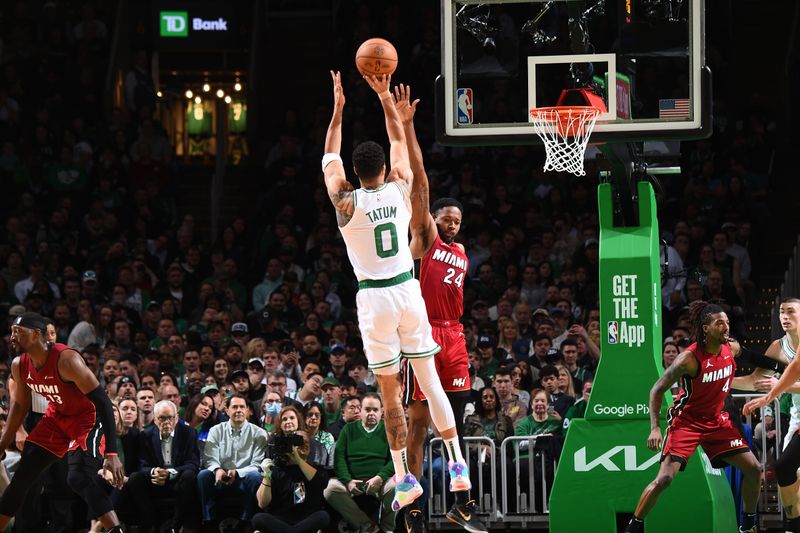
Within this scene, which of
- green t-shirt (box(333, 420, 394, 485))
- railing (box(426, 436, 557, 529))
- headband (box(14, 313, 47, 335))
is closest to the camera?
headband (box(14, 313, 47, 335))

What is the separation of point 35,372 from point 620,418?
4.80 meters

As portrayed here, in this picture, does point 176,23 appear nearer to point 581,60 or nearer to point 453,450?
point 581,60

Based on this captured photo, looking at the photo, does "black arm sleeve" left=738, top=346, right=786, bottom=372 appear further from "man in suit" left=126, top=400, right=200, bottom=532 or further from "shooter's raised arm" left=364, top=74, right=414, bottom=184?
"man in suit" left=126, top=400, right=200, bottom=532

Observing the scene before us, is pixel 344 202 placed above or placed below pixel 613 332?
above

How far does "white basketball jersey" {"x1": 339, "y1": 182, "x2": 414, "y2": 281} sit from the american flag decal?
2.60 m

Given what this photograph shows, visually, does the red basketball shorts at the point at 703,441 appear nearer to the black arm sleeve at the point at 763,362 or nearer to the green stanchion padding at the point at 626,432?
the green stanchion padding at the point at 626,432

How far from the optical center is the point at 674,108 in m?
11.4

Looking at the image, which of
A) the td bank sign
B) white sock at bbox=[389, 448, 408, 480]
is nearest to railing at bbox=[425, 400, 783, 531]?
white sock at bbox=[389, 448, 408, 480]

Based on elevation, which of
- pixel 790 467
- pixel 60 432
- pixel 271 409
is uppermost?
pixel 60 432

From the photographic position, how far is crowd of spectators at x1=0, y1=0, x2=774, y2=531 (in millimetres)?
14492

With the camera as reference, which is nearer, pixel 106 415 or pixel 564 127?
pixel 564 127

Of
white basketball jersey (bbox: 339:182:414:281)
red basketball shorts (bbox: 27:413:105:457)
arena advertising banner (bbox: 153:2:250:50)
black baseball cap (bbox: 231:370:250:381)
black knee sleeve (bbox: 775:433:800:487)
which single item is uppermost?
arena advertising banner (bbox: 153:2:250:50)

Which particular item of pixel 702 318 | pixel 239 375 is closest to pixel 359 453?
pixel 239 375

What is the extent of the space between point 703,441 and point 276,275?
27.4ft
